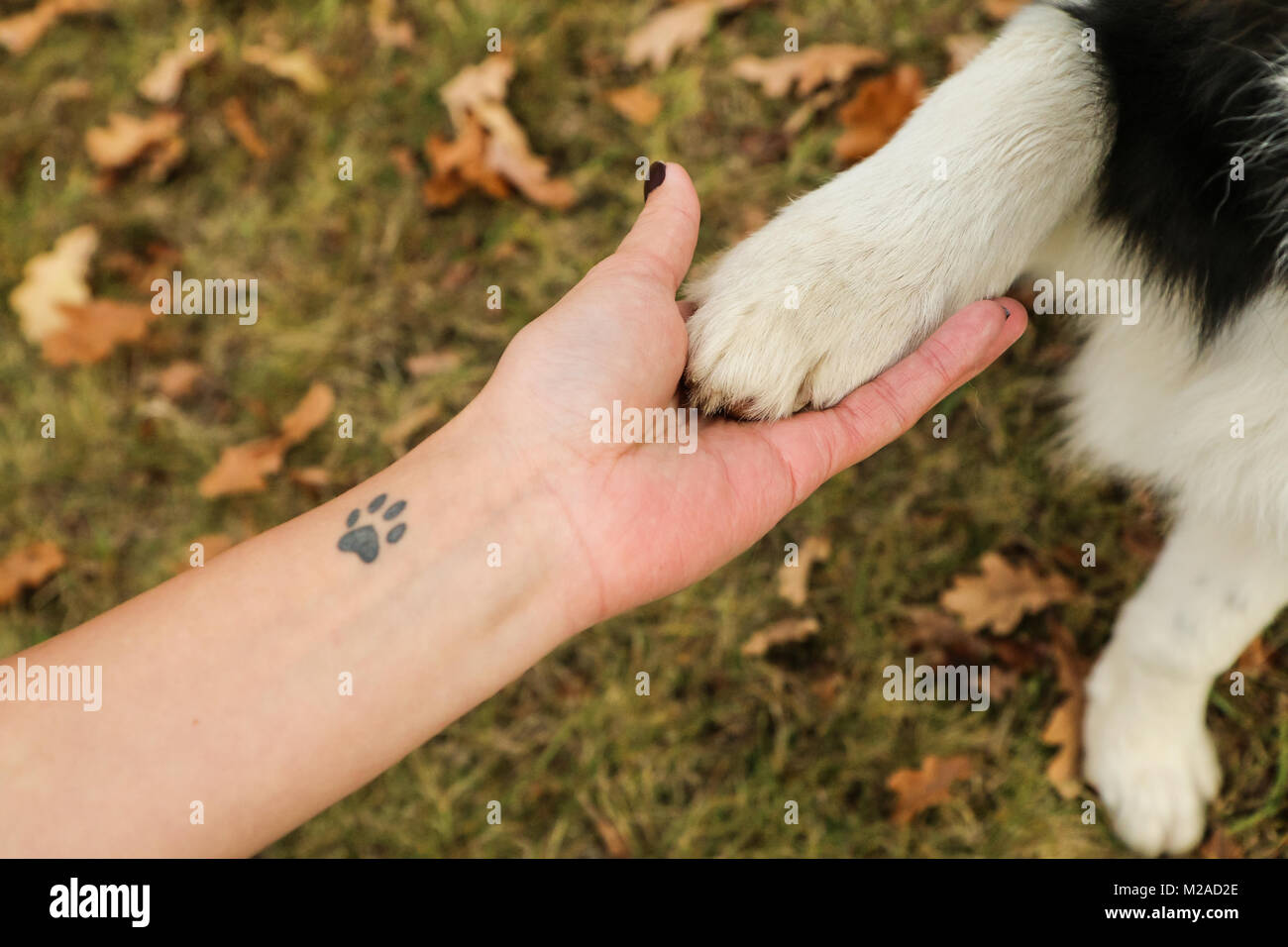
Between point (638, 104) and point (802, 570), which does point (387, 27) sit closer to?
point (638, 104)

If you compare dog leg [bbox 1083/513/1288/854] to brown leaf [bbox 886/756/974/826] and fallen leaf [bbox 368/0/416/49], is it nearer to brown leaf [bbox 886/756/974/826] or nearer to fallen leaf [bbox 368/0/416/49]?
brown leaf [bbox 886/756/974/826]

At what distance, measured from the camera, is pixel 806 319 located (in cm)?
167

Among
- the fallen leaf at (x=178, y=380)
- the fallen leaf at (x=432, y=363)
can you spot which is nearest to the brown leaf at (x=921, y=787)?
the fallen leaf at (x=432, y=363)

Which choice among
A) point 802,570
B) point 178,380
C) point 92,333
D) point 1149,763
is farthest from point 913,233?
point 92,333

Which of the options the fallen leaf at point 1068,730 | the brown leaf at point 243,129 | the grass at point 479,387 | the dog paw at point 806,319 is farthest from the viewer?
the brown leaf at point 243,129

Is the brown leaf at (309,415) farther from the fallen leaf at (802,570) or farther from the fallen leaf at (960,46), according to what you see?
the fallen leaf at (960,46)

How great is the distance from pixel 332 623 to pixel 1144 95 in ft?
Answer: 5.17

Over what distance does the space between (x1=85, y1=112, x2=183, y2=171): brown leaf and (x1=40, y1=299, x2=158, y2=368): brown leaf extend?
607mm

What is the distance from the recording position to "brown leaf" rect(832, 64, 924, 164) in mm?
2984

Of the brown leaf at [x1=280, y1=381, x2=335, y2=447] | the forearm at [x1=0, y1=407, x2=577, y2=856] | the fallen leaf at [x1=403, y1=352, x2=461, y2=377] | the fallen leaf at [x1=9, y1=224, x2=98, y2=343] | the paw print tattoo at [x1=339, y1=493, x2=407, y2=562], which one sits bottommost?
the forearm at [x1=0, y1=407, x2=577, y2=856]

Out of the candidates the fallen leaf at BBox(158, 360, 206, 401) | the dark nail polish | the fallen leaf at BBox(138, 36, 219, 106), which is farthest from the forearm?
the fallen leaf at BBox(138, 36, 219, 106)

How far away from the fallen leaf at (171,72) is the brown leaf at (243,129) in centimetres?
24

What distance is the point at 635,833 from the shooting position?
256cm

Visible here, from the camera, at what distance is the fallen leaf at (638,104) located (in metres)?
3.20
